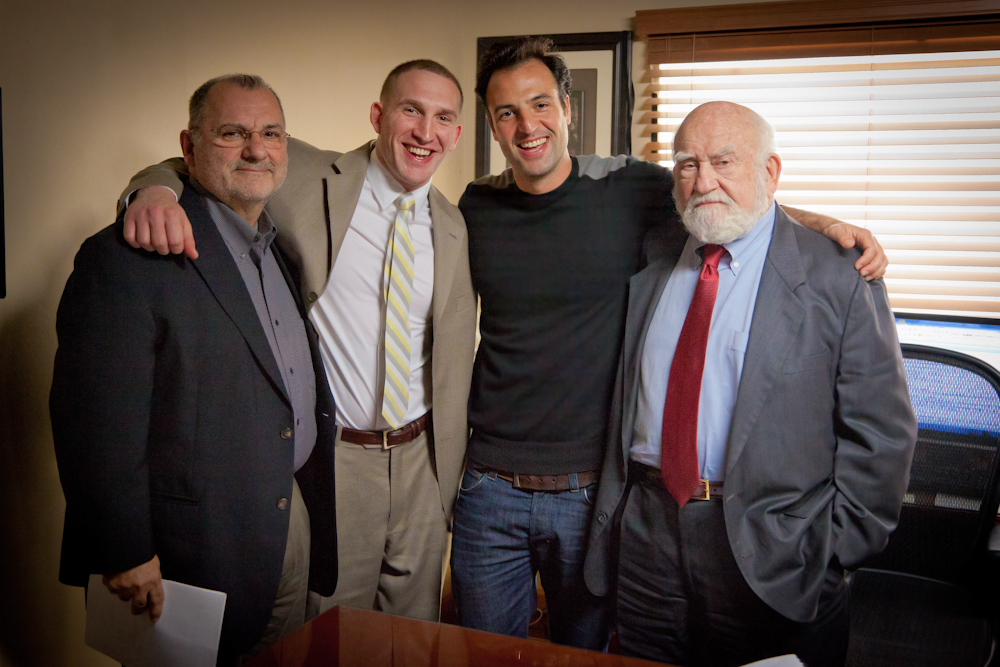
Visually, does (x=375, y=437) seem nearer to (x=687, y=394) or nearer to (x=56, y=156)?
(x=687, y=394)

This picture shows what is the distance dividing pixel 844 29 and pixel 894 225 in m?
0.59

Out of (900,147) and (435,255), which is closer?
(435,255)

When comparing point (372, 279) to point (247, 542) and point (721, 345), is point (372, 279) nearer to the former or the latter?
point (247, 542)

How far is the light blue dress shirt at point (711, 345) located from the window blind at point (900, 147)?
86 centimetres

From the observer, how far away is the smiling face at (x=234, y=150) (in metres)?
1.14

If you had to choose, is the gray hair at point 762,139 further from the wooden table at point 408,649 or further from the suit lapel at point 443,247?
the wooden table at point 408,649

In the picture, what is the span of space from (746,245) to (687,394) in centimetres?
29

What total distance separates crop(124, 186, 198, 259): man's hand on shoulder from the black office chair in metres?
1.46

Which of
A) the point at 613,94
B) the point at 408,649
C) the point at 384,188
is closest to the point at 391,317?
the point at 384,188

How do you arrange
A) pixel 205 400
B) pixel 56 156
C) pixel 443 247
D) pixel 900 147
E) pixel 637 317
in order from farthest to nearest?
pixel 900 147
pixel 443 247
pixel 637 317
pixel 205 400
pixel 56 156

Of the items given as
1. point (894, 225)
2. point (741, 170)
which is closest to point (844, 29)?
point (894, 225)

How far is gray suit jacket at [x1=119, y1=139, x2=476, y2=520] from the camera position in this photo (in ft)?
4.36

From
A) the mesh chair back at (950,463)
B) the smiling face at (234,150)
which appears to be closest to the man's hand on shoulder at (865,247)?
the mesh chair back at (950,463)

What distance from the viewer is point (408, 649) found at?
1.00 meters
